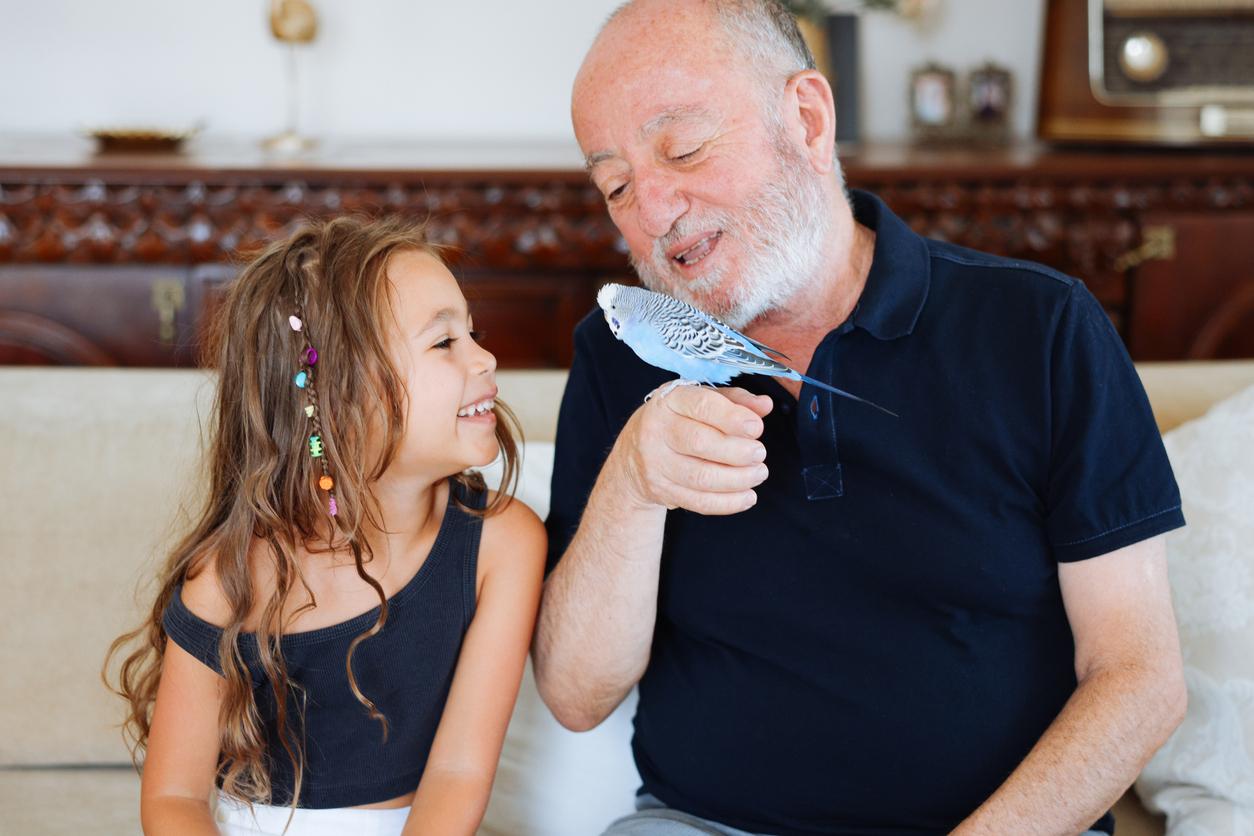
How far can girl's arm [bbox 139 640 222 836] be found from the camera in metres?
1.25

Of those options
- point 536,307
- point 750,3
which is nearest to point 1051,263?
point 536,307

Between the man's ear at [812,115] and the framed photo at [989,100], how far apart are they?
1.56 metres

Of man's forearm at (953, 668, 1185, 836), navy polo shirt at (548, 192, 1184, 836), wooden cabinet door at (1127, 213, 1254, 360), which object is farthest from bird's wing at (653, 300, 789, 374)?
wooden cabinet door at (1127, 213, 1254, 360)

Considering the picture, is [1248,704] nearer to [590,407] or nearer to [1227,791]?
[1227,791]

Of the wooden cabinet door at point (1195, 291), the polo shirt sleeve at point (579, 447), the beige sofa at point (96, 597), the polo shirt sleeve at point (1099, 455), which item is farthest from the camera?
the wooden cabinet door at point (1195, 291)

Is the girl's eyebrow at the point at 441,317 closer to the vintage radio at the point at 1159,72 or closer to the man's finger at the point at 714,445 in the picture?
the man's finger at the point at 714,445

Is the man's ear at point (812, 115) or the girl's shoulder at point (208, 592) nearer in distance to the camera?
the girl's shoulder at point (208, 592)

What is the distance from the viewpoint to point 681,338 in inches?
43.1

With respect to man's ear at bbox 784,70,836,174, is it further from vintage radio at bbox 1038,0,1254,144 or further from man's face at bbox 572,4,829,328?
vintage radio at bbox 1038,0,1254,144

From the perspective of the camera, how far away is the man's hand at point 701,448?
1.11m

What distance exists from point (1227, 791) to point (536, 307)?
1.48 m

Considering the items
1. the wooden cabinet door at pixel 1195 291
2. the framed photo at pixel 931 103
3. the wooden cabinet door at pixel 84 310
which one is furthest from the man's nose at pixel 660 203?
the framed photo at pixel 931 103

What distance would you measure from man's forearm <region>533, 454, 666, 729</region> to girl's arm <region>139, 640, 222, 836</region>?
38cm

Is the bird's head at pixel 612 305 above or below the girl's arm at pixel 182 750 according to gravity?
above
